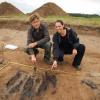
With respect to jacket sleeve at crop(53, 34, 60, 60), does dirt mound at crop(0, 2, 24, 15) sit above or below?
below

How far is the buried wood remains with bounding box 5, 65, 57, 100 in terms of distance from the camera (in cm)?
612

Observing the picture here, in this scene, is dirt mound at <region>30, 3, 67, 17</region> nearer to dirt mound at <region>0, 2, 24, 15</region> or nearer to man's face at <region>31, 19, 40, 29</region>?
dirt mound at <region>0, 2, 24, 15</region>

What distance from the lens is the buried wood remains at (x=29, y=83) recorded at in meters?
6.12

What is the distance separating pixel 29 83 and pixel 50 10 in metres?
14.6

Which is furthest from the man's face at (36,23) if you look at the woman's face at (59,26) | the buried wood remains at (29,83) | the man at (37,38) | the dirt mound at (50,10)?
the dirt mound at (50,10)

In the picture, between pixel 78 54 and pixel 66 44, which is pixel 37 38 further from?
pixel 78 54

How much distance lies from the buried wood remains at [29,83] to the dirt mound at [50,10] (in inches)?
546

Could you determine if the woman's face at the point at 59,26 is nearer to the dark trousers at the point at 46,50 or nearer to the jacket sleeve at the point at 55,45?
the jacket sleeve at the point at 55,45

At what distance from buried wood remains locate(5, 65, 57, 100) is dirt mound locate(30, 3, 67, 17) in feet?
45.5

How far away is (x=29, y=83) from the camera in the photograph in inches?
248

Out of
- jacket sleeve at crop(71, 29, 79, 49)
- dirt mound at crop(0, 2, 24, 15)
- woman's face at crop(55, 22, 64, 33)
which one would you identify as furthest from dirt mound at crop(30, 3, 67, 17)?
woman's face at crop(55, 22, 64, 33)

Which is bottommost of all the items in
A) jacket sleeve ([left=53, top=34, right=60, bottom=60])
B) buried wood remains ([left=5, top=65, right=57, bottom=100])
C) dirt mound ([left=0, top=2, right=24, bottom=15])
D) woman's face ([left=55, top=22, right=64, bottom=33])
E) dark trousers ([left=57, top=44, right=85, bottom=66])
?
dirt mound ([left=0, top=2, right=24, bottom=15])

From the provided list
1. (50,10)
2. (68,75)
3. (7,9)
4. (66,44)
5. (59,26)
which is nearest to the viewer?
(59,26)

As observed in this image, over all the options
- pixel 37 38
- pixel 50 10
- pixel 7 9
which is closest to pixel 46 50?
pixel 37 38
